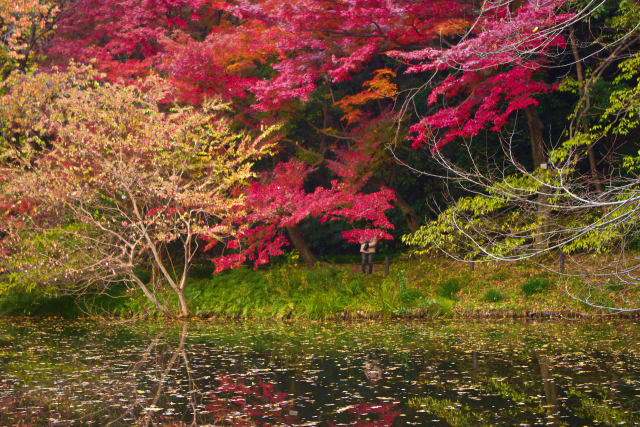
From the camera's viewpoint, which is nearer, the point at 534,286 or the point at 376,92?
the point at 534,286

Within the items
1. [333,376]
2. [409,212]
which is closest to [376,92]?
[409,212]

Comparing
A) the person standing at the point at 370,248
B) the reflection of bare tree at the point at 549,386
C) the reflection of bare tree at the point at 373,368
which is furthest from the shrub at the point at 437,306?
the reflection of bare tree at the point at 549,386

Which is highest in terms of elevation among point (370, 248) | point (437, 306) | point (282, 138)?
point (282, 138)

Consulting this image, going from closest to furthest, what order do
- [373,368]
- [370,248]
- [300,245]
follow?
[373,368]
[370,248]
[300,245]

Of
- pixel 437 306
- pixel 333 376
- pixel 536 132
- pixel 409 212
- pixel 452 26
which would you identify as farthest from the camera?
pixel 409 212

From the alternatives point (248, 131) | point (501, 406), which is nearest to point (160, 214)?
point (248, 131)

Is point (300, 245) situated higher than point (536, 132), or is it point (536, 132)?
point (536, 132)

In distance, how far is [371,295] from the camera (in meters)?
16.3

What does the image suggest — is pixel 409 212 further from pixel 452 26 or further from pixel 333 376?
pixel 333 376

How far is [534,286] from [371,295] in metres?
3.65

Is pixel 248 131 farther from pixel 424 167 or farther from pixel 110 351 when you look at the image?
pixel 110 351

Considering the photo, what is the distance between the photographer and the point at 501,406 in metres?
7.26

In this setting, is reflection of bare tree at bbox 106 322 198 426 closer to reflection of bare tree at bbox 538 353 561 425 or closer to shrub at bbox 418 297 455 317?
reflection of bare tree at bbox 538 353 561 425

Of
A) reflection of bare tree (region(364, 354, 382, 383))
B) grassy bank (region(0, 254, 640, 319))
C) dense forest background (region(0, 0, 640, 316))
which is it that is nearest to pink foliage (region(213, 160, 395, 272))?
dense forest background (region(0, 0, 640, 316))
